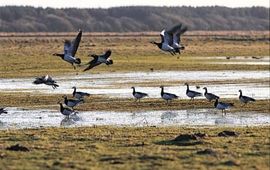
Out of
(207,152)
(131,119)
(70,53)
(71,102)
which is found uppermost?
(70,53)

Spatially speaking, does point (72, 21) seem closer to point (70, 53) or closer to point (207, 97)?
point (207, 97)

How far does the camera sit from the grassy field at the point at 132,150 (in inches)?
590

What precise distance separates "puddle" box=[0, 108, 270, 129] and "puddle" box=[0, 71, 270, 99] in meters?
5.67

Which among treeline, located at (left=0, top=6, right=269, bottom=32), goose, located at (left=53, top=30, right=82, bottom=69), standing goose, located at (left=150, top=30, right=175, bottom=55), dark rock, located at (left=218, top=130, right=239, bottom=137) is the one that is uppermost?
treeline, located at (left=0, top=6, right=269, bottom=32)

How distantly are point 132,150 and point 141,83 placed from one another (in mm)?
21670

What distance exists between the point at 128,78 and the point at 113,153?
83.2 ft

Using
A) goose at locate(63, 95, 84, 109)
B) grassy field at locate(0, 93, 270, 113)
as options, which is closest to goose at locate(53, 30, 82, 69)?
goose at locate(63, 95, 84, 109)

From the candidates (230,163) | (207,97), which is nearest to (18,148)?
(230,163)

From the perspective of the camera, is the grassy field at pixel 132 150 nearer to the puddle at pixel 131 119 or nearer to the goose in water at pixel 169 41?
the puddle at pixel 131 119

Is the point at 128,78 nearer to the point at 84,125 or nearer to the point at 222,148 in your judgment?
the point at 84,125

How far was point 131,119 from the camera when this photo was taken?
24828 mm

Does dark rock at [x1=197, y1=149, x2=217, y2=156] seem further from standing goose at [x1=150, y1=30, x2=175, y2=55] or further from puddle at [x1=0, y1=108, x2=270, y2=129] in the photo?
puddle at [x1=0, y1=108, x2=270, y2=129]

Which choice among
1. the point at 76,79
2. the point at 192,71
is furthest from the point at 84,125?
the point at 192,71

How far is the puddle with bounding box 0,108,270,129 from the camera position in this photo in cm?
2366
